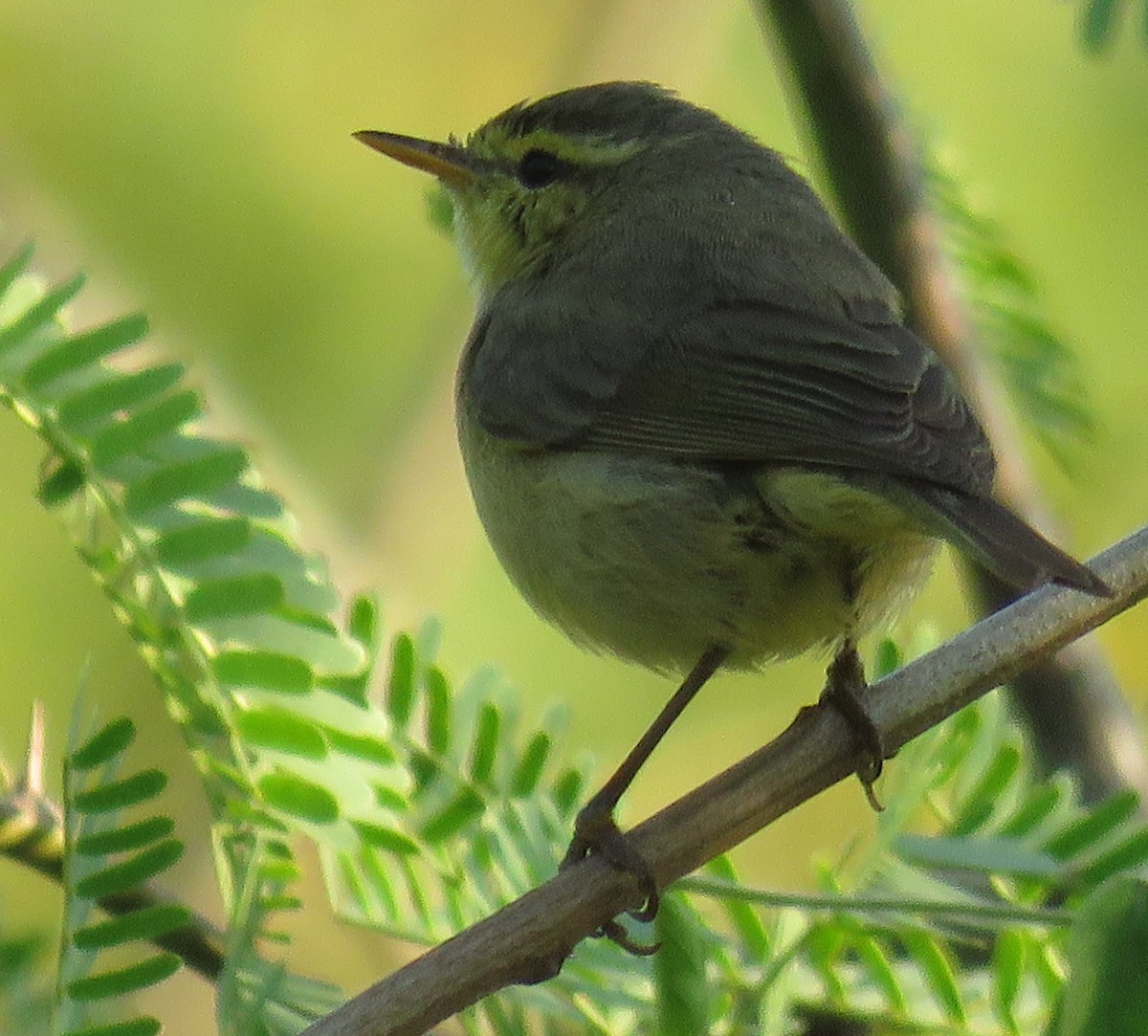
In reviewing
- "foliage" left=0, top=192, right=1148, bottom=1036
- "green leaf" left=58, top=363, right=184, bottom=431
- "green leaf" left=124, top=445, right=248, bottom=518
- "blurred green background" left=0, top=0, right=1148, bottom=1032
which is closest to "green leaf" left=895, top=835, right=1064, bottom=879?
"foliage" left=0, top=192, right=1148, bottom=1036

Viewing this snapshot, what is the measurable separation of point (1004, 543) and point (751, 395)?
0.61 m

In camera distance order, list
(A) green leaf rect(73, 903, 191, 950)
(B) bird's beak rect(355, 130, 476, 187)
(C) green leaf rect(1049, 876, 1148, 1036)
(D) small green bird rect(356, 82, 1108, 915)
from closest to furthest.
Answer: (C) green leaf rect(1049, 876, 1148, 1036)
(A) green leaf rect(73, 903, 191, 950)
(D) small green bird rect(356, 82, 1108, 915)
(B) bird's beak rect(355, 130, 476, 187)

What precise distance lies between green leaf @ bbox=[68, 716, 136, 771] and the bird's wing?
3.46 feet

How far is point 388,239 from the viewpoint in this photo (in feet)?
15.3

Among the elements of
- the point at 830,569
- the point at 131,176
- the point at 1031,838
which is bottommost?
the point at 1031,838

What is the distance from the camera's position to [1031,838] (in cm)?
209

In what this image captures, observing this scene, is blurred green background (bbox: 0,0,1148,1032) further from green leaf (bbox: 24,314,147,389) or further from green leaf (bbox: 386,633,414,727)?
green leaf (bbox: 24,314,147,389)

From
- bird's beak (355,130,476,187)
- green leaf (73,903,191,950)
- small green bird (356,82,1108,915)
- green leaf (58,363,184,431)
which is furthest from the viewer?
bird's beak (355,130,476,187)

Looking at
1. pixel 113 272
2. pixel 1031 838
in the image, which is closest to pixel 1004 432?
pixel 1031 838

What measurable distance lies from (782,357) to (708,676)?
500mm

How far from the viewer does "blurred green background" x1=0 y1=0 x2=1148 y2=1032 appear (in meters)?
3.73

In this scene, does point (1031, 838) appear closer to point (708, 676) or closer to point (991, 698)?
point (991, 698)

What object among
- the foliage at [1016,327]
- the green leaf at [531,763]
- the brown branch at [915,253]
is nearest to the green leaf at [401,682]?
the green leaf at [531,763]

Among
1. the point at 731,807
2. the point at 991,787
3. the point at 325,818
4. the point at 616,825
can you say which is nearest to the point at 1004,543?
the point at 991,787
